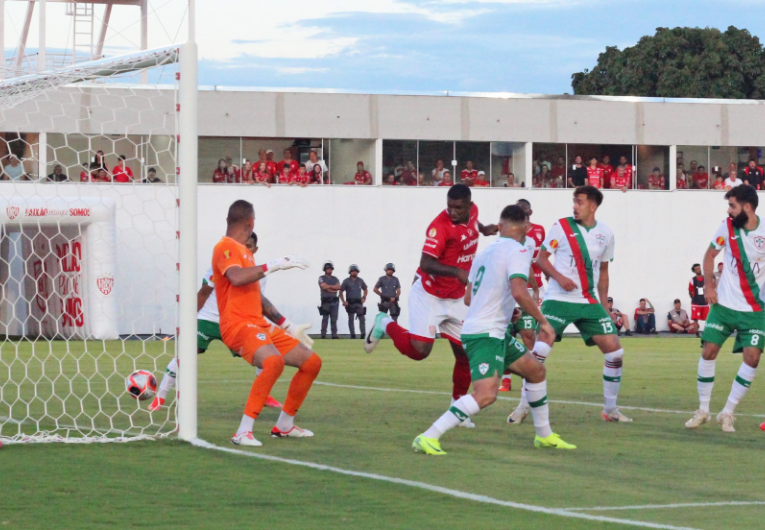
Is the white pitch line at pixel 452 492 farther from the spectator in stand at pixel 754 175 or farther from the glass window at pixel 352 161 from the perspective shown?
the spectator in stand at pixel 754 175

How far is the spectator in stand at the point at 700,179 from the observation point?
38031mm

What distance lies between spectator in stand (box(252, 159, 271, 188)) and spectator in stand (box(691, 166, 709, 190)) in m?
14.5

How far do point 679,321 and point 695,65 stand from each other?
31054mm

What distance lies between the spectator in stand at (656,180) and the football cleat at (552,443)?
30.0 metres

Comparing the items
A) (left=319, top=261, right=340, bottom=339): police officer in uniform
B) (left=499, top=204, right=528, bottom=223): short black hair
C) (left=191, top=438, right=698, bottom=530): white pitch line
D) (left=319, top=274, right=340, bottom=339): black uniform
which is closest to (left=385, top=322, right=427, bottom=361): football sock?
(left=499, top=204, right=528, bottom=223): short black hair

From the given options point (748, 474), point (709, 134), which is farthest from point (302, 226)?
point (748, 474)

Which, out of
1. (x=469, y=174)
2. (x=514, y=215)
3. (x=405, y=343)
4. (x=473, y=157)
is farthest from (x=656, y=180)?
(x=514, y=215)

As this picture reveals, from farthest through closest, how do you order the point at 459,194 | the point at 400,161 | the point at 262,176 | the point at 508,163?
the point at 508,163 < the point at 400,161 < the point at 262,176 < the point at 459,194

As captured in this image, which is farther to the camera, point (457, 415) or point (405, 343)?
point (405, 343)

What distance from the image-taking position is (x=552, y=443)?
863 centimetres

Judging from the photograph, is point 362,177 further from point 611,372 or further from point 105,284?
point 611,372

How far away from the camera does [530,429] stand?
997 centimetres

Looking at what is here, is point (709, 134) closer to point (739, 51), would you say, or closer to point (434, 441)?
point (739, 51)

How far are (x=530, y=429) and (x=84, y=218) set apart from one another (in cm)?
1771
